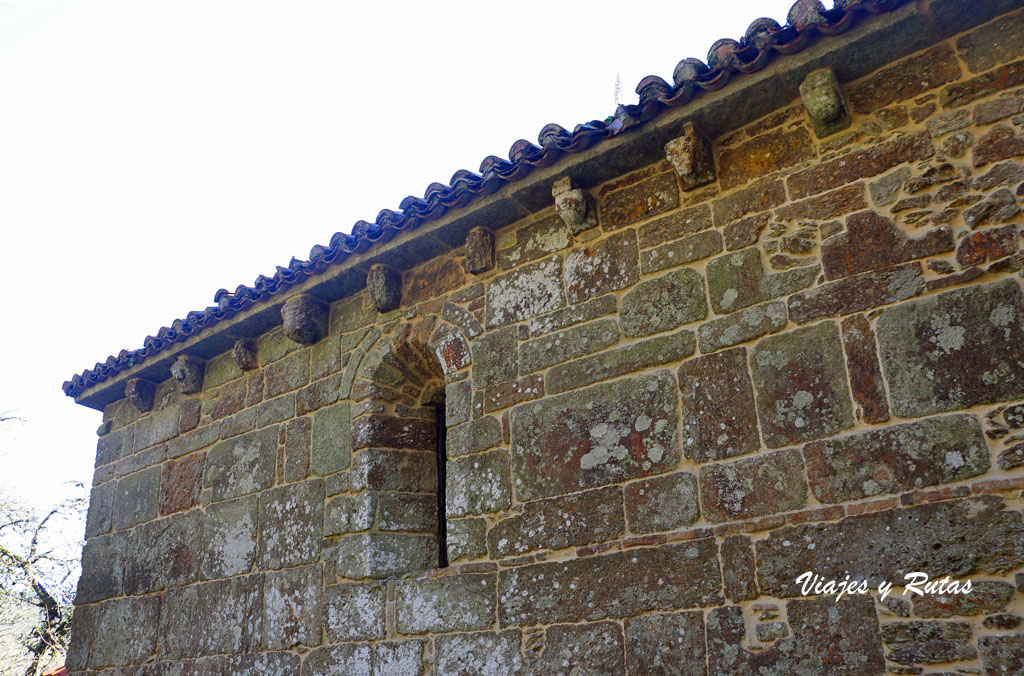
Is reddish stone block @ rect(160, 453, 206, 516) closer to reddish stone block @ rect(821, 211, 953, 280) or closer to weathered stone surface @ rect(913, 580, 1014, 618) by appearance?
reddish stone block @ rect(821, 211, 953, 280)

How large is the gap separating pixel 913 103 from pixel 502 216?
210 centimetres

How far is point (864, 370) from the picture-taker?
3184mm

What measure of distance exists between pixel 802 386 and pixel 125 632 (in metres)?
4.94

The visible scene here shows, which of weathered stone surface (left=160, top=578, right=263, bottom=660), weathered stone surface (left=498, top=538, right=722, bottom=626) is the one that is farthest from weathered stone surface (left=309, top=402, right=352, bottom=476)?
weathered stone surface (left=498, top=538, right=722, bottom=626)

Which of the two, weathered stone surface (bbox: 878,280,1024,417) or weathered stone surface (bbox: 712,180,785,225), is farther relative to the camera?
weathered stone surface (bbox: 712,180,785,225)

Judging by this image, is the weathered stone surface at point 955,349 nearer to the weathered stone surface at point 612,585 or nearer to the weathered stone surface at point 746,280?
the weathered stone surface at point 746,280

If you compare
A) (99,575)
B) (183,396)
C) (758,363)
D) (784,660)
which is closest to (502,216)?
(758,363)

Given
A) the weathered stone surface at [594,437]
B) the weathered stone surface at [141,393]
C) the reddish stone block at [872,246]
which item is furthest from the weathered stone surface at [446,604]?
the weathered stone surface at [141,393]

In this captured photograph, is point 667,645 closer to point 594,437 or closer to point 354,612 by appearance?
point 594,437

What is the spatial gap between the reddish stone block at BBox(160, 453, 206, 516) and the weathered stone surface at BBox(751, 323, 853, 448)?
403 cm

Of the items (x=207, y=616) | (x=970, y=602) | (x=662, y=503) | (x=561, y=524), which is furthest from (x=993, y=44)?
(x=207, y=616)

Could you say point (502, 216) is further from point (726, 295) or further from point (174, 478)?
point (174, 478)

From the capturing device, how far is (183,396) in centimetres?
628

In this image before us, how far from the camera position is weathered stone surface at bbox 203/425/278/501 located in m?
5.25
